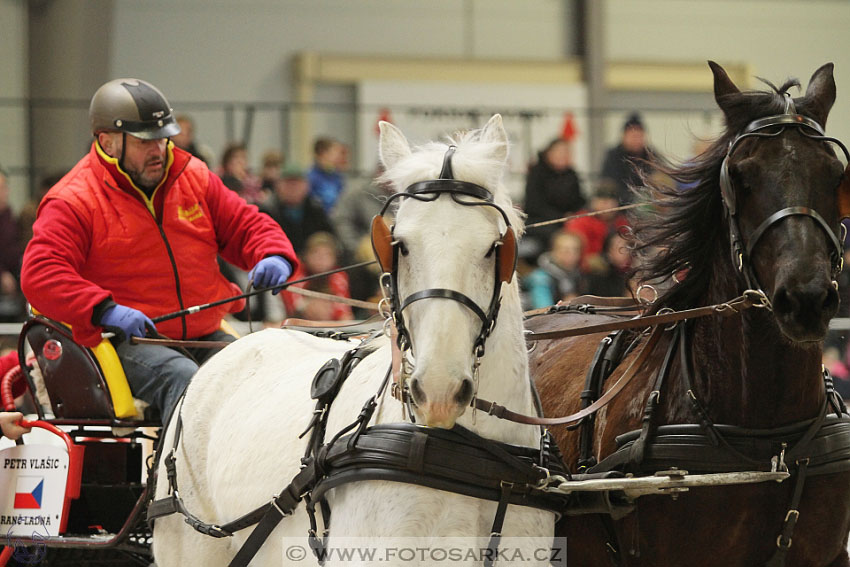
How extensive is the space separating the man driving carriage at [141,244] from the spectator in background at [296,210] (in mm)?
3479

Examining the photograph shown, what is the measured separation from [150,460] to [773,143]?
2202 millimetres

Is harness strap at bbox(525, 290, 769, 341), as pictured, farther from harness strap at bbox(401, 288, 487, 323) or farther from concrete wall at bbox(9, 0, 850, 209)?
concrete wall at bbox(9, 0, 850, 209)

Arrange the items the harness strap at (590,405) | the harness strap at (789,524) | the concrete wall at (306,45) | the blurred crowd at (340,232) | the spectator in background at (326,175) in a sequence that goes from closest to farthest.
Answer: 1. the harness strap at (590,405)
2. the harness strap at (789,524)
3. the blurred crowd at (340,232)
4. the spectator in background at (326,175)
5. the concrete wall at (306,45)

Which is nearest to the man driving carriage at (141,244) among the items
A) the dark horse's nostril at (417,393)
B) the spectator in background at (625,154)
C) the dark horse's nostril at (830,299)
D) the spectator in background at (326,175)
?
the dark horse's nostril at (417,393)

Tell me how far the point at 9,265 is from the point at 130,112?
407cm

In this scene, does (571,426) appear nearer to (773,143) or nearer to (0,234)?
(773,143)

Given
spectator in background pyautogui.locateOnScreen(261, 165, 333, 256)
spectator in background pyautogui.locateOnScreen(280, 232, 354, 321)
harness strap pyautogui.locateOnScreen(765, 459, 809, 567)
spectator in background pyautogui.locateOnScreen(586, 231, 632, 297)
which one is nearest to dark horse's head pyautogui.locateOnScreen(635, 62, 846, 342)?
harness strap pyautogui.locateOnScreen(765, 459, 809, 567)

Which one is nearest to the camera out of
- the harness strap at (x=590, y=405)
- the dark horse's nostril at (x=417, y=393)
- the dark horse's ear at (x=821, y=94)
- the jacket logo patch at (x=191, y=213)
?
the dark horse's nostril at (x=417, y=393)

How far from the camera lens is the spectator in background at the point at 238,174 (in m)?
8.02

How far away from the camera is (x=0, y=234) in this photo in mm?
7754

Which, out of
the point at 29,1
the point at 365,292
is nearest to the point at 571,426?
the point at 365,292

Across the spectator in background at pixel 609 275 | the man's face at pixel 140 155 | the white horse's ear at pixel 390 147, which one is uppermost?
the white horse's ear at pixel 390 147

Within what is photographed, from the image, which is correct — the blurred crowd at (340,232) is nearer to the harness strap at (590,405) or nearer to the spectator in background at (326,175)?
the spectator in background at (326,175)

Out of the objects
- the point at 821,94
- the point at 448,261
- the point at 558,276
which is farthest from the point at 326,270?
the point at 448,261
